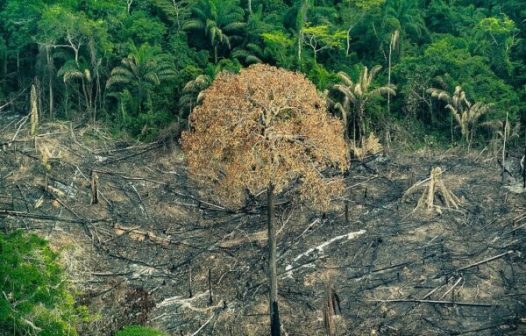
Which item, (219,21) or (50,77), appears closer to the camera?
(50,77)

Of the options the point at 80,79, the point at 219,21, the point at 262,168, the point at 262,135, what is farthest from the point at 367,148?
the point at 80,79

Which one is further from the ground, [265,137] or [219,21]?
[219,21]

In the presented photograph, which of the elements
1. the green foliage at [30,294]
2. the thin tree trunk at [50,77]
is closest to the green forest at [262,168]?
the green foliage at [30,294]

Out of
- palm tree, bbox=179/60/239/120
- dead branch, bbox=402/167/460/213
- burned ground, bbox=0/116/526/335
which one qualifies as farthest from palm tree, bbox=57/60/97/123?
dead branch, bbox=402/167/460/213

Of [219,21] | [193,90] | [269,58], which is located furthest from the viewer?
[219,21]

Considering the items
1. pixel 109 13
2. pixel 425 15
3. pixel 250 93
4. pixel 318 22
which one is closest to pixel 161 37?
pixel 109 13

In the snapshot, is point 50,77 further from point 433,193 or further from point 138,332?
point 433,193

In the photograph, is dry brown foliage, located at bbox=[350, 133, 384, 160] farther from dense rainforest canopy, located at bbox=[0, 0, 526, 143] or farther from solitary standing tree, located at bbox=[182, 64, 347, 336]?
solitary standing tree, located at bbox=[182, 64, 347, 336]
